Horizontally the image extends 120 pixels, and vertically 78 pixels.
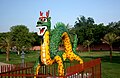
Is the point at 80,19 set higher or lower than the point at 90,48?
higher

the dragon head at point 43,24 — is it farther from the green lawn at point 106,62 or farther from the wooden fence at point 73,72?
the green lawn at point 106,62

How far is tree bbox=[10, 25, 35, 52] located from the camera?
51.2 meters

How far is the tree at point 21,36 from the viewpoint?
51156mm

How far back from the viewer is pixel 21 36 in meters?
52.7

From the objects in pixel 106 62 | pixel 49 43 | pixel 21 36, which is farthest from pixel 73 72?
pixel 21 36

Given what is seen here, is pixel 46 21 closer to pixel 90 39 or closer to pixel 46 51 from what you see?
pixel 46 51

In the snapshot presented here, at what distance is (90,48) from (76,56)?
62.7 m

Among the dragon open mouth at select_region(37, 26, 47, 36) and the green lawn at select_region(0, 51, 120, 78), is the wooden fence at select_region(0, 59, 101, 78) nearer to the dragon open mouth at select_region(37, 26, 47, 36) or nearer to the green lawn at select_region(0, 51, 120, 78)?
the dragon open mouth at select_region(37, 26, 47, 36)

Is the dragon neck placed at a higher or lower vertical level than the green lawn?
higher

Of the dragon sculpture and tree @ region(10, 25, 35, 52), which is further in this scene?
tree @ region(10, 25, 35, 52)

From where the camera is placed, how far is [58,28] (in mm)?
9281

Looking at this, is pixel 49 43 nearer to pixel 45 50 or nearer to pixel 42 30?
pixel 45 50

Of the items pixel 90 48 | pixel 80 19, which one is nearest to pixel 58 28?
pixel 90 48

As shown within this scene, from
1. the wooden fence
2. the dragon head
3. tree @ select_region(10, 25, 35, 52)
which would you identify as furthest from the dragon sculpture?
tree @ select_region(10, 25, 35, 52)
